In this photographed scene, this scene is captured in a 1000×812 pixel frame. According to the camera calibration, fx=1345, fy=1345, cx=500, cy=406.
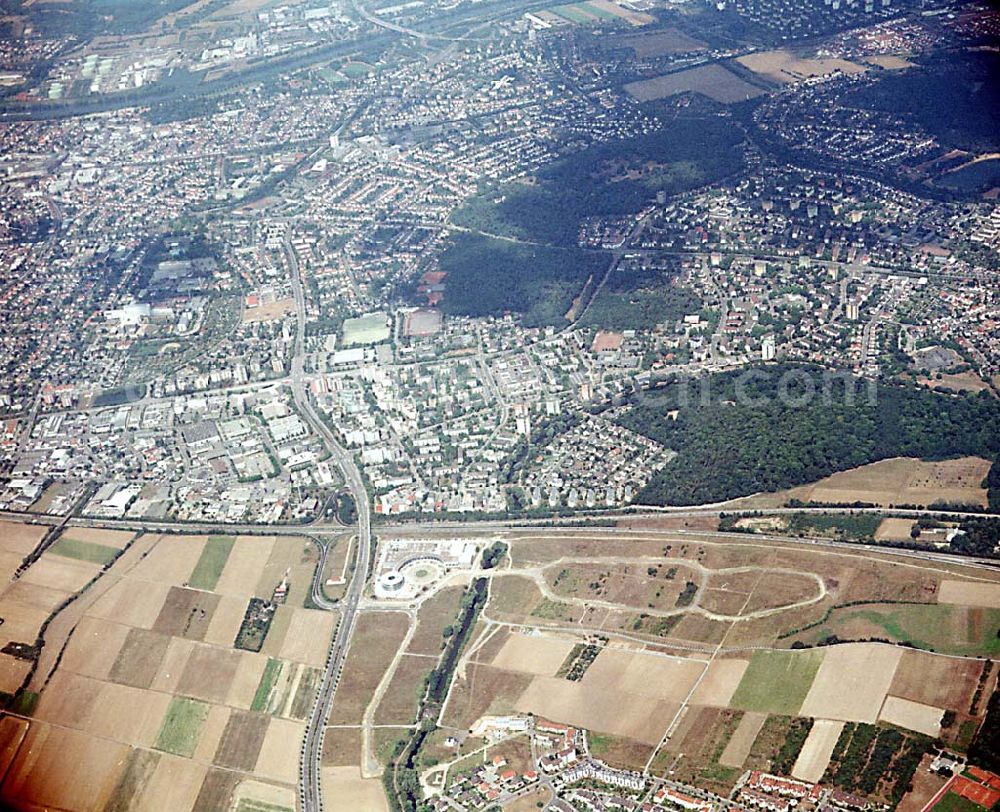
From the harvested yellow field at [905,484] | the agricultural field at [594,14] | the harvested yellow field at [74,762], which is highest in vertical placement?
the harvested yellow field at [74,762]

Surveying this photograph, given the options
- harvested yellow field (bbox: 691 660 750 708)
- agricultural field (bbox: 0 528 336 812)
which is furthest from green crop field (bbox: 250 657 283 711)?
harvested yellow field (bbox: 691 660 750 708)

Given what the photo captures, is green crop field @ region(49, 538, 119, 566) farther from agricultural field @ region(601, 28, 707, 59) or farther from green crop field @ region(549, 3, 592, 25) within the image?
green crop field @ region(549, 3, 592, 25)

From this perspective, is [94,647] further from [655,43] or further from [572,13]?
[572,13]

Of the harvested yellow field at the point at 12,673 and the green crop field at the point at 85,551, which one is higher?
the harvested yellow field at the point at 12,673

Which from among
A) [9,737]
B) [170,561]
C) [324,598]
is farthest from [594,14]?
[9,737]

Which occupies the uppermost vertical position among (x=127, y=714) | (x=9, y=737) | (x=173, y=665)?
(x=9, y=737)

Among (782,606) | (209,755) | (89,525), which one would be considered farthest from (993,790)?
(89,525)

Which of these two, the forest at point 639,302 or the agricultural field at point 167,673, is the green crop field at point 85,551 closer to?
the agricultural field at point 167,673

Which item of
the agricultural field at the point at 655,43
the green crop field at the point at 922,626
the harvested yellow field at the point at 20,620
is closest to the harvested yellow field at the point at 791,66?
the agricultural field at the point at 655,43

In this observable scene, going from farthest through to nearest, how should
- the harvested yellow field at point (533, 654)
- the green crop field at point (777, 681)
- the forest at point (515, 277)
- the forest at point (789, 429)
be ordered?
1. the forest at point (515, 277)
2. the forest at point (789, 429)
3. the harvested yellow field at point (533, 654)
4. the green crop field at point (777, 681)
